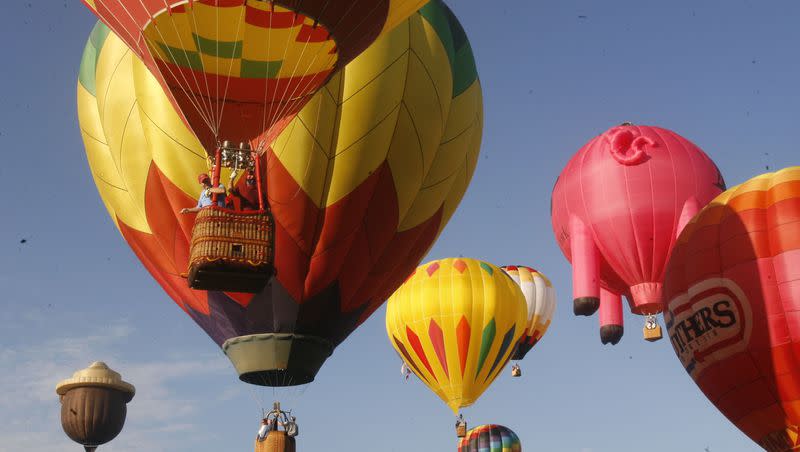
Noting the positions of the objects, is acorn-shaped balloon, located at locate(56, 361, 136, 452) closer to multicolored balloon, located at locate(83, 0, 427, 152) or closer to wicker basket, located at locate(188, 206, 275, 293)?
multicolored balloon, located at locate(83, 0, 427, 152)

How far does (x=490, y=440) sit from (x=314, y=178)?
11282 millimetres

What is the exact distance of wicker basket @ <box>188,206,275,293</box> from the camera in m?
8.23

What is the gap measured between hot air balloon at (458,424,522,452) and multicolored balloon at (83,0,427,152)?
11884 millimetres

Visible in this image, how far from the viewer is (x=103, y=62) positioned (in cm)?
1112

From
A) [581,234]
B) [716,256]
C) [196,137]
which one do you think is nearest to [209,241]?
[196,137]

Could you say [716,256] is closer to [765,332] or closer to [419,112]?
[765,332]

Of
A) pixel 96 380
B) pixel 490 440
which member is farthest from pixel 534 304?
pixel 96 380

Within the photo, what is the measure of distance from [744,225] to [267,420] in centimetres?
518

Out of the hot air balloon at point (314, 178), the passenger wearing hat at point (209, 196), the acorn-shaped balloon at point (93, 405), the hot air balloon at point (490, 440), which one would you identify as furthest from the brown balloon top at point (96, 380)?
the passenger wearing hat at point (209, 196)

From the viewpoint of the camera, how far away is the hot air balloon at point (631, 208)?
16.0 meters

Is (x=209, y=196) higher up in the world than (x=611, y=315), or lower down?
lower down

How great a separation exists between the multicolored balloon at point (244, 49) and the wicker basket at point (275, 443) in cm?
295

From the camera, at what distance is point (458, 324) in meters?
18.0

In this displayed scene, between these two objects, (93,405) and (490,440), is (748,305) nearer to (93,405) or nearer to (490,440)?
(490,440)
